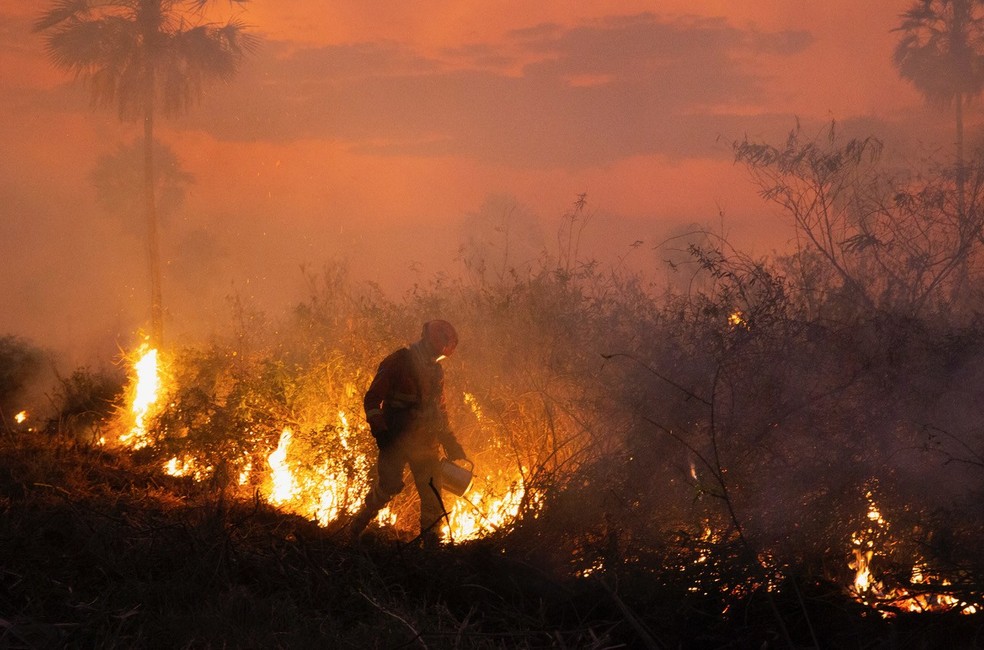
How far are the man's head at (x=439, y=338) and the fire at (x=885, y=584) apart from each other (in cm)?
280

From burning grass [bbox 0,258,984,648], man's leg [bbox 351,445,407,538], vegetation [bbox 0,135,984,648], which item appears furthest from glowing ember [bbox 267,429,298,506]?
man's leg [bbox 351,445,407,538]

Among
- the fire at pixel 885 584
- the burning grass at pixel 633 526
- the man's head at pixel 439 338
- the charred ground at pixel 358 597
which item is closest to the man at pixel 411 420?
the man's head at pixel 439 338

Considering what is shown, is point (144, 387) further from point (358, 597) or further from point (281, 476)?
point (358, 597)

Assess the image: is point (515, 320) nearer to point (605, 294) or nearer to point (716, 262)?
point (605, 294)

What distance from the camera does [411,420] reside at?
5.97 m

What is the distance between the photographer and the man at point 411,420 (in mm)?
5918

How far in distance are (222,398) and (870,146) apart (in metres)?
6.19

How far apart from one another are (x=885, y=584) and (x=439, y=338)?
3.17 m

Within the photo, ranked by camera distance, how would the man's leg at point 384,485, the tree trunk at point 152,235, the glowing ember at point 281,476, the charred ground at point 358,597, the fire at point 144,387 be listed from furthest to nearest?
the tree trunk at point 152,235 < the fire at point 144,387 < the glowing ember at point 281,476 < the man's leg at point 384,485 < the charred ground at point 358,597

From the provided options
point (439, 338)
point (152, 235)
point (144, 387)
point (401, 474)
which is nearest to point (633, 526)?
point (401, 474)

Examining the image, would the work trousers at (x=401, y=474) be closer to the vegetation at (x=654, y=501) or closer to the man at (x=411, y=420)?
the man at (x=411, y=420)

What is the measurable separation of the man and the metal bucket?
53mm

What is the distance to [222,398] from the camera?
27.9ft

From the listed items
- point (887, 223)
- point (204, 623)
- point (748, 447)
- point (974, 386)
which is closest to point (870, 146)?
point (887, 223)
